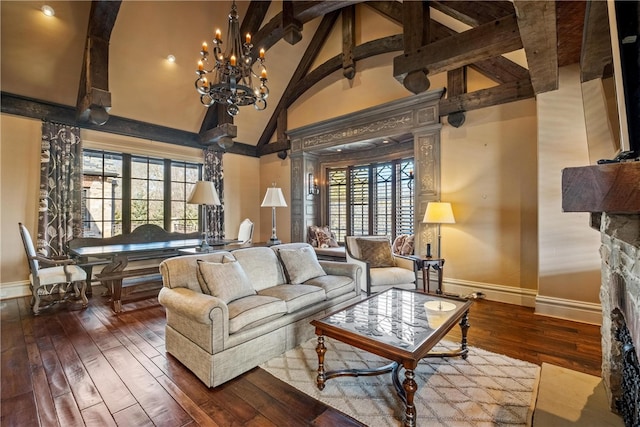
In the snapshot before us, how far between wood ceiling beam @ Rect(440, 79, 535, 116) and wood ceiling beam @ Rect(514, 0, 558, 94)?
0.63 metres

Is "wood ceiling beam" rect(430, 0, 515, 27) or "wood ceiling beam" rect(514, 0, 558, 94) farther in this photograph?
"wood ceiling beam" rect(430, 0, 515, 27)

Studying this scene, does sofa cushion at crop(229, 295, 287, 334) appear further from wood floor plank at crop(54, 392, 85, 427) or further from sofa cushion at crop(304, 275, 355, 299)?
wood floor plank at crop(54, 392, 85, 427)

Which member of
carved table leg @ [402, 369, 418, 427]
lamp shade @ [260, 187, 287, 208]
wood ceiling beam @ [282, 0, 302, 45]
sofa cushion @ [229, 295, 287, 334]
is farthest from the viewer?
lamp shade @ [260, 187, 287, 208]

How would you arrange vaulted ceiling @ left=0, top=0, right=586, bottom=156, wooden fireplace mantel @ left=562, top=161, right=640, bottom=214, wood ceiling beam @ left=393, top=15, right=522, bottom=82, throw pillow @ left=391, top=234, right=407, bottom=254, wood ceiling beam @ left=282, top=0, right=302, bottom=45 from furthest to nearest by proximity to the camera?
1. throw pillow @ left=391, top=234, right=407, bottom=254
2. wood ceiling beam @ left=282, top=0, right=302, bottom=45
3. vaulted ceiling @ left=0, top=0, right=586, bottom=156
4. wood ceiling beam @ left=393, top=15, right=522, bottom=82
5. wooden fireplace mantel @ left=562, top=161, right=640, bottom=214

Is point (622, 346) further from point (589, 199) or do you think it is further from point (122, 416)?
point (122, 416)

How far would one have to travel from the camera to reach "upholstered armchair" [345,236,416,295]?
3504 mm

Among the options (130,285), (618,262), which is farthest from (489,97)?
(130,285)

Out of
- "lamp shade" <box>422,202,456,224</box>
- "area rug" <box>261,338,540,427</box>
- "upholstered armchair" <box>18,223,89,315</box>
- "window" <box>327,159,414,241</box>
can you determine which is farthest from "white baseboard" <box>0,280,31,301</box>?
"lamp shade" <box>422,202,456,224</box>

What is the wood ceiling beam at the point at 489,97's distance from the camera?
3.53 m

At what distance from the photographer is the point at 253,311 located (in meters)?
2.18

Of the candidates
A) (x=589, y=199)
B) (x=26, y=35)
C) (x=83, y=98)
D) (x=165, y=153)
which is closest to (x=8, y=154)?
(x=83, y=98)

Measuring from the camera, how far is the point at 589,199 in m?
1.00

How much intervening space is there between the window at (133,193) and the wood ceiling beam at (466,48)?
469cm

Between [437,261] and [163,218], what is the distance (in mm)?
5069
